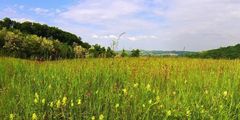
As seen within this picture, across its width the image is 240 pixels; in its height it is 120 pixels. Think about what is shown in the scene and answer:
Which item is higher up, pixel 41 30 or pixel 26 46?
pixel 41 30

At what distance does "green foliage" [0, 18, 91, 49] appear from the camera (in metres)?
28.3

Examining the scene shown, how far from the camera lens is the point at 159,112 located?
6590mm

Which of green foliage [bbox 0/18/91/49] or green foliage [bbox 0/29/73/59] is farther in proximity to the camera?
green foliage [bbox 0/18/91/49]

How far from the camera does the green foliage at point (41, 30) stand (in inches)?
1116

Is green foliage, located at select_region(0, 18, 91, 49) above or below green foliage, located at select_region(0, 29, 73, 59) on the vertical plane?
above

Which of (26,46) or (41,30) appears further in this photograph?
(41,30)

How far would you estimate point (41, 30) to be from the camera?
29.0 meters

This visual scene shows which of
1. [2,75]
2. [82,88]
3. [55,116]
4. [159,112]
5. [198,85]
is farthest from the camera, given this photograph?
[2,75]

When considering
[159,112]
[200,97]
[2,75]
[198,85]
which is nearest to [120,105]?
[159,112]

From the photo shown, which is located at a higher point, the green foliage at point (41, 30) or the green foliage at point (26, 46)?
the green foliage at point (41, 30)

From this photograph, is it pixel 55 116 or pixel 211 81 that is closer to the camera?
pixel 55 116

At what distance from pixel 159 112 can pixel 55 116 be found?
1529 mm

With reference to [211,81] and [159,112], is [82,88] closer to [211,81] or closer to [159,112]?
[159,112]

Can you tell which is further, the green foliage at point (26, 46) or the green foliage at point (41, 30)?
the green foliage at point (41, 30)
